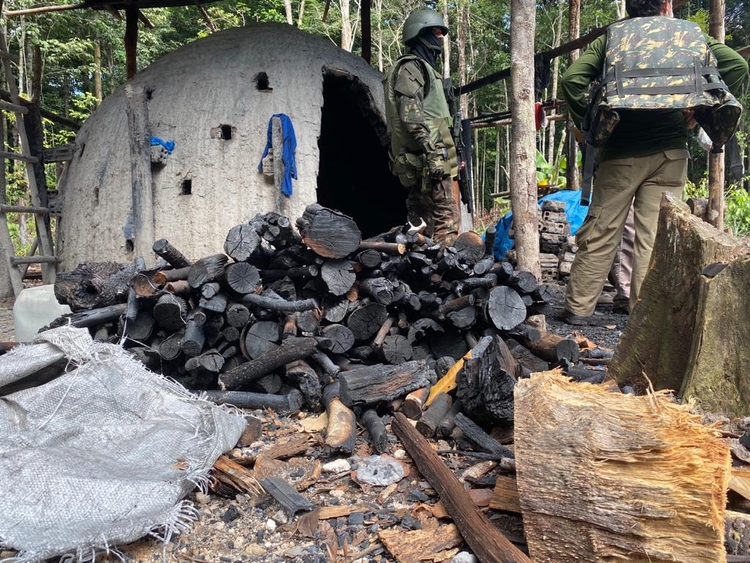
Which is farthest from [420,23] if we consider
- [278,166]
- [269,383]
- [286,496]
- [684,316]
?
[286,496]

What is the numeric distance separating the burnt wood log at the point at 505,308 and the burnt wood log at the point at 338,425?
1.33 m

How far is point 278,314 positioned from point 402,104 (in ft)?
9.01

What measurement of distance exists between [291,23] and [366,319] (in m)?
17.8

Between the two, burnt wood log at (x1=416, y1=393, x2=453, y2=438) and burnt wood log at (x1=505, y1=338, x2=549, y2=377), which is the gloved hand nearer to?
burnt wood log at (x1=505, y1=338, x2=549, y2=377)

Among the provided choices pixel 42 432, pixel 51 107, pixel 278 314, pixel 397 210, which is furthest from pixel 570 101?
pixel 51 107

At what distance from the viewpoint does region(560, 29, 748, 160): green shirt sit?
4621 mm

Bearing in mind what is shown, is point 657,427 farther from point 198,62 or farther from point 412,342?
point 198,62

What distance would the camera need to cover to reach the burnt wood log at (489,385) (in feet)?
9.96

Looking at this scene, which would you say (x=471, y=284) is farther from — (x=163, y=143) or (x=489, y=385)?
(x=163, y=143)

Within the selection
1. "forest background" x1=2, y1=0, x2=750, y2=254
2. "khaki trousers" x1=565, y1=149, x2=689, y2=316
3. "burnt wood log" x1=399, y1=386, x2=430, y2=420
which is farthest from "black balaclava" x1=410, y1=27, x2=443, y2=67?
"forest background" x1=2, y1=0, x2=750, y2=254

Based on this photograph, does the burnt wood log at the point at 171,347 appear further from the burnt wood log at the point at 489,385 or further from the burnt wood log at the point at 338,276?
the burnt wood log at the point at 489,385

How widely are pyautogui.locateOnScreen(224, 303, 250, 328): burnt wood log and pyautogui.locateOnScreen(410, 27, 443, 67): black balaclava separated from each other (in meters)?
3.58

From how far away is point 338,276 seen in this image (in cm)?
407

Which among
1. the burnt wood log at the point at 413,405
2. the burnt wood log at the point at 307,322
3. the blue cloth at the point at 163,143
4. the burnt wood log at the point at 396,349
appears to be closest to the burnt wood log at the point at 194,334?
the burnt wood log at the point at 307,322
